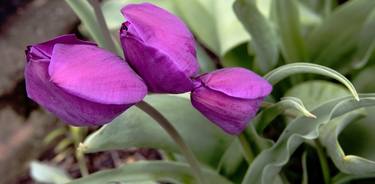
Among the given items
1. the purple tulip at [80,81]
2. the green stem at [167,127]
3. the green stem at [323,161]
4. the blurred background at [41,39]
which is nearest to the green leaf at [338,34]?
the blurred background at [41,39]

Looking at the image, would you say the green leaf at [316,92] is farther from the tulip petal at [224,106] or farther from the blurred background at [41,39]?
the tulip petal at [224,106]

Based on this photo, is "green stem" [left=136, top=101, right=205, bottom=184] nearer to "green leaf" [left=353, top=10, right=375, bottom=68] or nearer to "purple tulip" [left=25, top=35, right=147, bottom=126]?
"purple tulip" [left=25, top=35, right=147, bottom=126]

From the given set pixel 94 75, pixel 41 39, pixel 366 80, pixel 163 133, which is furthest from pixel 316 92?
pixel 41 39

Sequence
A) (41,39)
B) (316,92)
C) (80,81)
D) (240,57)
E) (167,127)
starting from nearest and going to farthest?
(80,81), (167,127), (316,92), (240,57), (41,39)

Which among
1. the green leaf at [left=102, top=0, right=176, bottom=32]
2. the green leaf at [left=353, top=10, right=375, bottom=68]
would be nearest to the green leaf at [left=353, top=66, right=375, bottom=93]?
the green leaf at [left=353, top=10, right=375, bottom=68]

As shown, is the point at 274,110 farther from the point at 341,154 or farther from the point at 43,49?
the point at 43,49

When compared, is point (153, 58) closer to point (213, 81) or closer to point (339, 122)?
point (213, 81)
